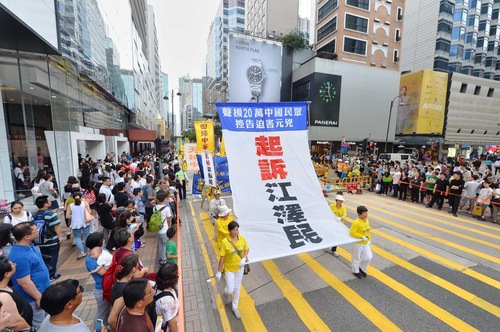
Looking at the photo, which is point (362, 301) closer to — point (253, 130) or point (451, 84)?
point (253, 130)

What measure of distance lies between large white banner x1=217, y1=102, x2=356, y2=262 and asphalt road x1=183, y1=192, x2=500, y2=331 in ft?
3.62

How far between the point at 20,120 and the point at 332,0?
1687 inches

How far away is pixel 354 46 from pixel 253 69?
54.9 ft

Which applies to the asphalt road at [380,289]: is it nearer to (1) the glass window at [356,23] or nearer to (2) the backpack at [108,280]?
(2) the backpack at [108,280]

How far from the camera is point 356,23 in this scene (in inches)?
1449

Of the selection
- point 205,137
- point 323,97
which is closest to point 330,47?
point 323,97

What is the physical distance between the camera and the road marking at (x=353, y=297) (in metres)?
4.02

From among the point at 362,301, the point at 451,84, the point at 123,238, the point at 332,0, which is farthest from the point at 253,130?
the point at 451,84

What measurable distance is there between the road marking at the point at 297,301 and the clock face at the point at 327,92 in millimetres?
33016

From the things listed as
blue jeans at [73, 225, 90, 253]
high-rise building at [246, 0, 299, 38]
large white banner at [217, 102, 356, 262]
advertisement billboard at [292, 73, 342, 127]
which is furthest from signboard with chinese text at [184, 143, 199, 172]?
high-rise building at [246, 0, 299, 38]

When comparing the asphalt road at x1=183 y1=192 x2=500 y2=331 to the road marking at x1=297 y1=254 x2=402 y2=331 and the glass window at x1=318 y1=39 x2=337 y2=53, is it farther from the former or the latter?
the glass window at x1=318 y1=39 x2=337 y2=53

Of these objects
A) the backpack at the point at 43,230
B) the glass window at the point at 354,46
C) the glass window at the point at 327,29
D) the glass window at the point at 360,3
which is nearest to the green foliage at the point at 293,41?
the glass window at the point at 327,29

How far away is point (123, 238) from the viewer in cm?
334

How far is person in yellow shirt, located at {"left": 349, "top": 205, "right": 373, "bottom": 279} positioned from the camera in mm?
5059
